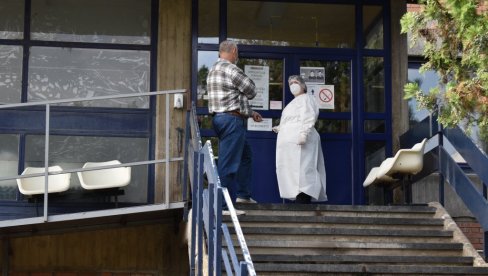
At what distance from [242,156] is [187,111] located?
1.36 meters

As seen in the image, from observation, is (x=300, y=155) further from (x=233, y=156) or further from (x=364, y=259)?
(x=364, y=259)

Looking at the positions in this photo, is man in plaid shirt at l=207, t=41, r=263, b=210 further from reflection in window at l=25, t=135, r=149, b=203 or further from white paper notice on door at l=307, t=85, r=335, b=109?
white paper notice on door at l=307, t=85, r=335, b=109

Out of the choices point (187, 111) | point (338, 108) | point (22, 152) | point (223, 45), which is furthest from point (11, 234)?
point (338, 108)

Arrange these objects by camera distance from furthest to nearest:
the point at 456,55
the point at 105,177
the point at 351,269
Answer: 1. the point at 105,177
2. the point at 351,269
3. the point at 456,55

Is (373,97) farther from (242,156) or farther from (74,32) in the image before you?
(74,32)

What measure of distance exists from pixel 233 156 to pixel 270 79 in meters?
2.43

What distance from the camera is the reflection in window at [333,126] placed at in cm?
1228

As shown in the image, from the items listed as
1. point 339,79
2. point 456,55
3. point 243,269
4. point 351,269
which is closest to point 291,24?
point 339,79

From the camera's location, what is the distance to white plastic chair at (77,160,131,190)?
35.8 feet

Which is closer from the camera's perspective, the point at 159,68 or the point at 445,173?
the point at 445,173

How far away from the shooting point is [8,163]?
37.2 feet

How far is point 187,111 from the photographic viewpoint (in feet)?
37.7

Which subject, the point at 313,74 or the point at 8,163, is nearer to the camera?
the point at 8,163

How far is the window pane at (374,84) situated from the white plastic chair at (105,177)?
3129 millimetres
